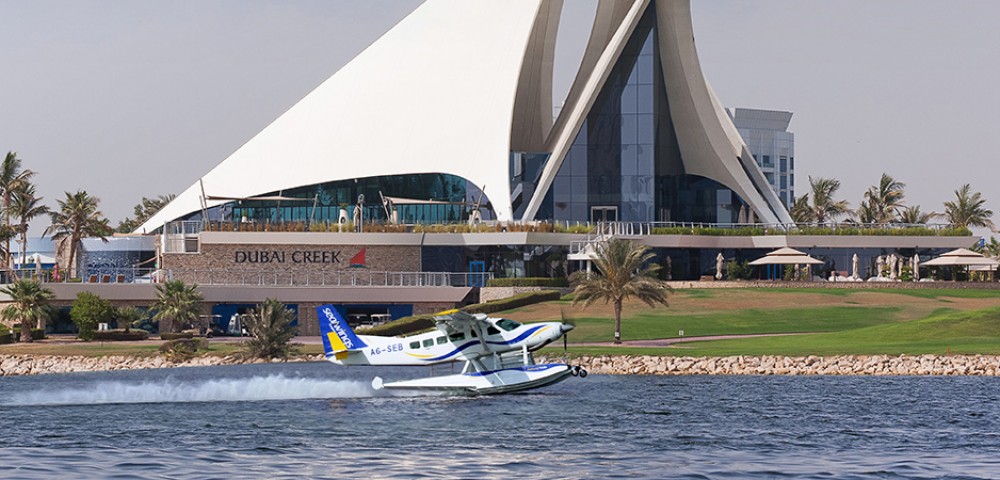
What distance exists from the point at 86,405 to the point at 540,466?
17493mm

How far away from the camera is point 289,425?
4038 cm

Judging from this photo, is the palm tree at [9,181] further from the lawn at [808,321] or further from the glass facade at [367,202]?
the lawn at [808,321]

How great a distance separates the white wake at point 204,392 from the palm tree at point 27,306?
62.2 ft

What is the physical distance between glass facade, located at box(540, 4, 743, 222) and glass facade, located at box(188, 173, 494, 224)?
5518 millimetres

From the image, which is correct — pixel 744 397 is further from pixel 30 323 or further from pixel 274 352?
pixel 30 323

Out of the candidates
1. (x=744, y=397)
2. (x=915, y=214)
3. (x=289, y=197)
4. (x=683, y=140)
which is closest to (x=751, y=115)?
(x=915, y=214)

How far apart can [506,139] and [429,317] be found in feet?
92.0

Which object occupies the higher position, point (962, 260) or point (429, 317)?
point (962, 260)

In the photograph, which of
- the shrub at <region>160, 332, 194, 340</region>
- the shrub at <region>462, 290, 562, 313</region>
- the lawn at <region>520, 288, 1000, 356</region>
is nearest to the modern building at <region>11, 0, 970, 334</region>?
the shrub at <region>462, 290, 562, 313</region>

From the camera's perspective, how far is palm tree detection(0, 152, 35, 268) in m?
89.5

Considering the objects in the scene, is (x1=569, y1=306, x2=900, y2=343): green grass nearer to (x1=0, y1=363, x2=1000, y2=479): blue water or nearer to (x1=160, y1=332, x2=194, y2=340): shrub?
(x1=0, y1=363, x2=1000, y2=479): blue water

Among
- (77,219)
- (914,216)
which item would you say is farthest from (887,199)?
(77,219)

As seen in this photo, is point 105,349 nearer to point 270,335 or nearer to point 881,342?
point 270,335

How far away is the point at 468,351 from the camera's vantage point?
4691cm
